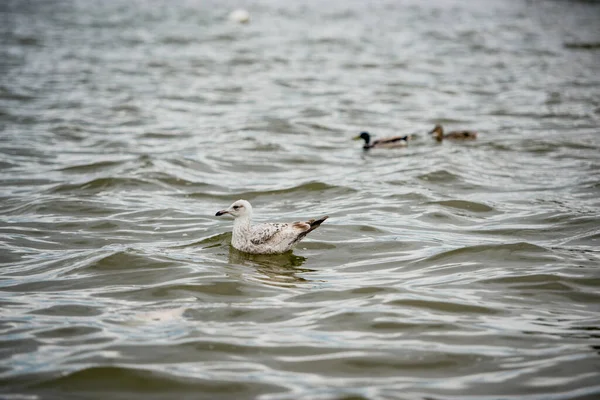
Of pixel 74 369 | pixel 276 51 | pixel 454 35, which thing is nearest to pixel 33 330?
pixel 74 369

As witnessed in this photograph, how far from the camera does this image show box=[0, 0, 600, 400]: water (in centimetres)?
649

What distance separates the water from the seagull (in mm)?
187

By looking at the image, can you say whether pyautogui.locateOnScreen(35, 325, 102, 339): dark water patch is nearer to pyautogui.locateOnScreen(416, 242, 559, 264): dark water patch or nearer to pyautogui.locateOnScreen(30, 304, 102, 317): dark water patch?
pyautogui.locateOnScreen(30, 304, 102, 317): dark water patch

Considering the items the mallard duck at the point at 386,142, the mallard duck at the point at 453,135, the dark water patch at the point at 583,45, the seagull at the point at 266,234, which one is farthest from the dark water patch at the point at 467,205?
the dark water patch at the point at 583,45

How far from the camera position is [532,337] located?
6984 millimetres

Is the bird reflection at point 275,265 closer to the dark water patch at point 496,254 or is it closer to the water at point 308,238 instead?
the water at point 308,238

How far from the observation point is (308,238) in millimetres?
10547

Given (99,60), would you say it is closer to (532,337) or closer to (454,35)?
(454,35)

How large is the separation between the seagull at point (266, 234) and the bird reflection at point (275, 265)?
0.08 metres

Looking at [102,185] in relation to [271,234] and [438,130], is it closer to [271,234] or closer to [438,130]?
[271,234]

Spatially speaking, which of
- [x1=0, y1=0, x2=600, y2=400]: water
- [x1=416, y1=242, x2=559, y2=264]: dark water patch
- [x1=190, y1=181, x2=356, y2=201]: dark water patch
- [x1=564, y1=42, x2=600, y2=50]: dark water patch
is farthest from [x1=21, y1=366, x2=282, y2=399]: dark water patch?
[x1=564, y1=42, x2=600, y2=50]: dark water patch

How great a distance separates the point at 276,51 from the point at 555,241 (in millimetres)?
22262

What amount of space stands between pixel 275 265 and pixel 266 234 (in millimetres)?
467

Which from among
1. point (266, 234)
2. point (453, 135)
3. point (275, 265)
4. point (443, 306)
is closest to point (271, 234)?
point (266, 234)
